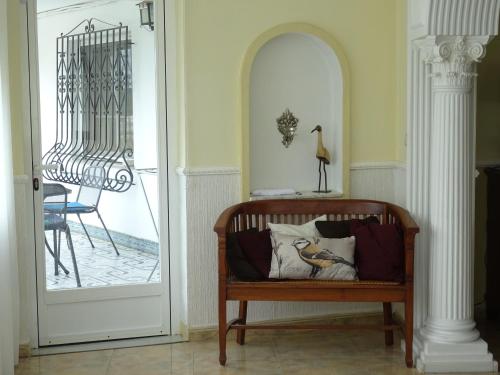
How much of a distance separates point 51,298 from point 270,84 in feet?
5.93

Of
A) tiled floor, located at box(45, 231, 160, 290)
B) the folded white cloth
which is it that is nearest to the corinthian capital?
the folded white cloth

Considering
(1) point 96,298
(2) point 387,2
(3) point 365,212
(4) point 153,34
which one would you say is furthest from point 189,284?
(2) point 387,2

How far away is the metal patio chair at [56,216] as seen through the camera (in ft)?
15.6

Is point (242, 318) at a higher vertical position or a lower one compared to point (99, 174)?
lower

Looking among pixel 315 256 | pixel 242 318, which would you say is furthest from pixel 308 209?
pixel 242 318

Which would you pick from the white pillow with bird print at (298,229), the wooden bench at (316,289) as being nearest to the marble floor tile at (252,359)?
the wooden bench at (316,289)

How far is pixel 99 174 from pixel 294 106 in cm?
124

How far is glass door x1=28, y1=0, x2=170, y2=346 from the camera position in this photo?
4746mm

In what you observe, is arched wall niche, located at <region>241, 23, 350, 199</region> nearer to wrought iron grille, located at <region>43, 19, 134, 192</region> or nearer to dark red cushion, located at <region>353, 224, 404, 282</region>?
dark red cushion, located at <region>353, 224, 404, 282</region>

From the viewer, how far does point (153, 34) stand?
4.84 m

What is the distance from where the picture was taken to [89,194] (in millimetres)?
4863

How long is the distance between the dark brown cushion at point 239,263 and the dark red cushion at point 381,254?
557 millimetres

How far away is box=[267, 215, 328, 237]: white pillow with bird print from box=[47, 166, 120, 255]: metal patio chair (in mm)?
1039

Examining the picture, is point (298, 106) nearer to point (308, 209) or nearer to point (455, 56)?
point (308, 209)
